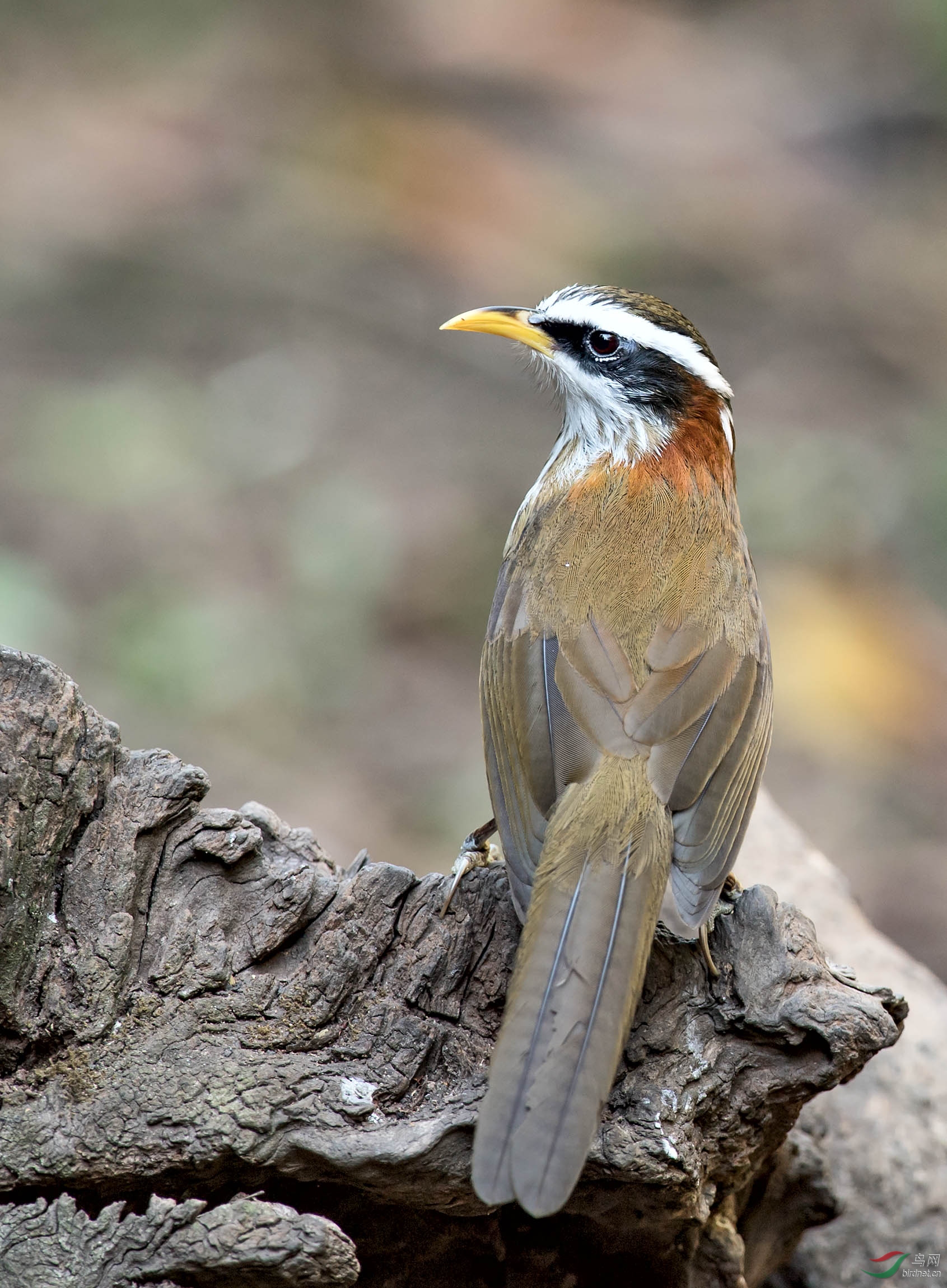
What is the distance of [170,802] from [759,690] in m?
1.70

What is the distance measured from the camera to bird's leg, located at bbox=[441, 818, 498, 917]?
328cm

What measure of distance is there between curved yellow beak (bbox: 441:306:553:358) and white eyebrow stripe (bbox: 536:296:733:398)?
0.11m

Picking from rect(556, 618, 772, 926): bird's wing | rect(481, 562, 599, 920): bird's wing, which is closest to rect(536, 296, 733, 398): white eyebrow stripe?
rect(481, 562, 599, 920): bird's wing

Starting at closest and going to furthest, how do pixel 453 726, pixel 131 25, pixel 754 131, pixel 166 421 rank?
1. pixel 453 726
2. pixel 166 421
3. pixel 131 25
4. pixel 754 131

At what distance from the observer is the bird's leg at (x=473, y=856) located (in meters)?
3.28

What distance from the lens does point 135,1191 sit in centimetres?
286

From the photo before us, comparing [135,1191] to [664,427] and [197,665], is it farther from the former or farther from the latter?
[197,665]

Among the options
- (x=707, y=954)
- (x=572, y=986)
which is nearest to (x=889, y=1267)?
(x=707, y=954)

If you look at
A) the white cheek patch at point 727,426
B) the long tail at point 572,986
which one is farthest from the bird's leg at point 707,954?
the white cheek patch at point 727,426

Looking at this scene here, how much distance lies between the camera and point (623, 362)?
4637 millimetres

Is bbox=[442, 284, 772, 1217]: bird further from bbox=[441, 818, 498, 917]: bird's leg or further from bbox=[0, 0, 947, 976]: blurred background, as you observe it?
bbox=[0, 0, 947, 976]: blurred background

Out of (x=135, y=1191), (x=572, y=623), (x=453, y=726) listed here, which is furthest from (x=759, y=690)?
(x=453, y=726)

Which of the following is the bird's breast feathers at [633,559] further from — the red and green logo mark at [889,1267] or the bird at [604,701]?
the red and green logo mark at [889,1267]

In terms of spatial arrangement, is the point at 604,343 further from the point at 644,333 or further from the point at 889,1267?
the point at 889,1267
